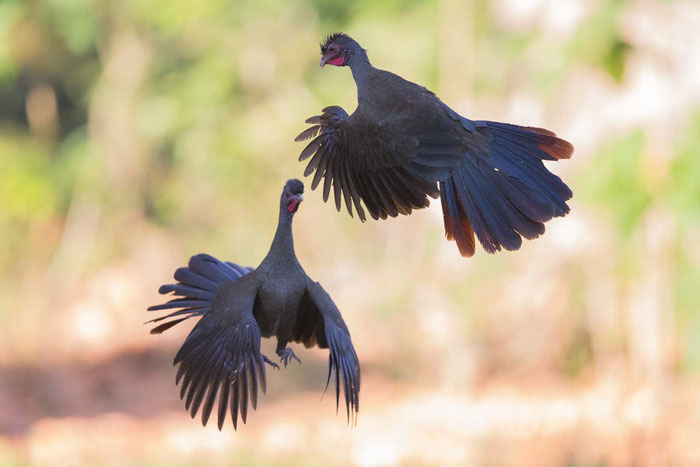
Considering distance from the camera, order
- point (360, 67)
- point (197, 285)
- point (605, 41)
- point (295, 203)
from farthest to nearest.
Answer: point (605, 41) → point (197, 285) → point (360, 67) → point (295, 203)

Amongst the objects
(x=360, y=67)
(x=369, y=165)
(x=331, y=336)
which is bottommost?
(x=331, y=336)

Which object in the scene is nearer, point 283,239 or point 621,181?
point 283,239

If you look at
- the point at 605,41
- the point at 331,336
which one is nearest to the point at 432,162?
the point at 331,336

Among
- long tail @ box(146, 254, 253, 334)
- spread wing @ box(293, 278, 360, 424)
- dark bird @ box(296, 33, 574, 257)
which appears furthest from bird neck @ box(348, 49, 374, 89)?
long tail @ box(146, 254, 253, 334)

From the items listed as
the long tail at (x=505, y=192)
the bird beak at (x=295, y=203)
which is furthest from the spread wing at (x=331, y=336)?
the long tail at (x=505, y=192)

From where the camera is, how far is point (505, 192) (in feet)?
11.4

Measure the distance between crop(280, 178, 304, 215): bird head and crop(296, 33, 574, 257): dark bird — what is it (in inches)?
2.5

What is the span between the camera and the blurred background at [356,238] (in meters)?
9.21

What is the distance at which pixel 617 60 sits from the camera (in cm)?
870

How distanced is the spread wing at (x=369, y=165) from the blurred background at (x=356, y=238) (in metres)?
5.57

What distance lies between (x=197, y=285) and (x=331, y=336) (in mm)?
820

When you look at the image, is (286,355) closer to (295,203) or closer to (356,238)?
(295,203)

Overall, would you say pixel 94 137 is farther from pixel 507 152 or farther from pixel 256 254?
pixel 507 152

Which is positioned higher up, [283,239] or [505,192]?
[505,192]
